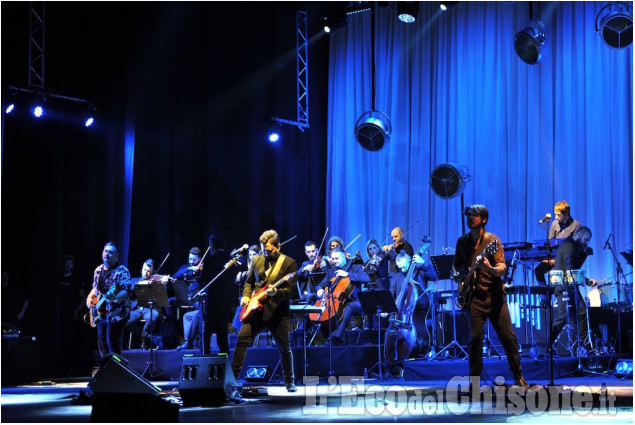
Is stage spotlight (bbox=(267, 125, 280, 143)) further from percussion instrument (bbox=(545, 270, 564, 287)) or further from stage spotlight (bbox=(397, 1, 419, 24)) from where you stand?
percussion instrument (bbox=(545, 270, 564, 287))

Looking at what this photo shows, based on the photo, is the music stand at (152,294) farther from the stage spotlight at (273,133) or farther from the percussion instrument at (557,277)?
the percussion instrument at (557,277)

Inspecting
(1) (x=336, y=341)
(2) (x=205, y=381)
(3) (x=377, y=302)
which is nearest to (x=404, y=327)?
(3) (x=377, y=302)

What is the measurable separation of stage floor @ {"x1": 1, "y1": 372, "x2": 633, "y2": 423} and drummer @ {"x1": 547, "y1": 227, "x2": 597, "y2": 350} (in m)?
1.62

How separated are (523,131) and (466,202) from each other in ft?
5.52

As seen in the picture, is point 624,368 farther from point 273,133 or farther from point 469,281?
point 273,133

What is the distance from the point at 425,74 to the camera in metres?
16.6

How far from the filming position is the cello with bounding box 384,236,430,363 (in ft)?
39.1

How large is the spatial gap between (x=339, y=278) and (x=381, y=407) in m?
4.62

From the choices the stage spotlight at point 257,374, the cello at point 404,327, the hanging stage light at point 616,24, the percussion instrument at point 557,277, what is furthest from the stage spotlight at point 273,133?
the percussion instrument at point 557,277

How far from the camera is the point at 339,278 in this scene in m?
12.4

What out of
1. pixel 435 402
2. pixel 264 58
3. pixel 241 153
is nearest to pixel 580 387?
pixel 435 402

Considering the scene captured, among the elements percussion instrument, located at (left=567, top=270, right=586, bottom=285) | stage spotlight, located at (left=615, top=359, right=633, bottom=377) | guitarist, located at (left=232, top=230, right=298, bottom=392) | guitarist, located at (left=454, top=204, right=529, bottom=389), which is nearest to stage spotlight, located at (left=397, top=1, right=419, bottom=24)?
percussion instrument, located at (left=567, top=270, right=586, bottom=285)

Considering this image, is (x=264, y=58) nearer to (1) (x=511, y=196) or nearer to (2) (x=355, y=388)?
(1) (x=511, y=196)

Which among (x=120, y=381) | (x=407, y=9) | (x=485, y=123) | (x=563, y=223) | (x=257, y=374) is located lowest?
(x=257, y=374)
